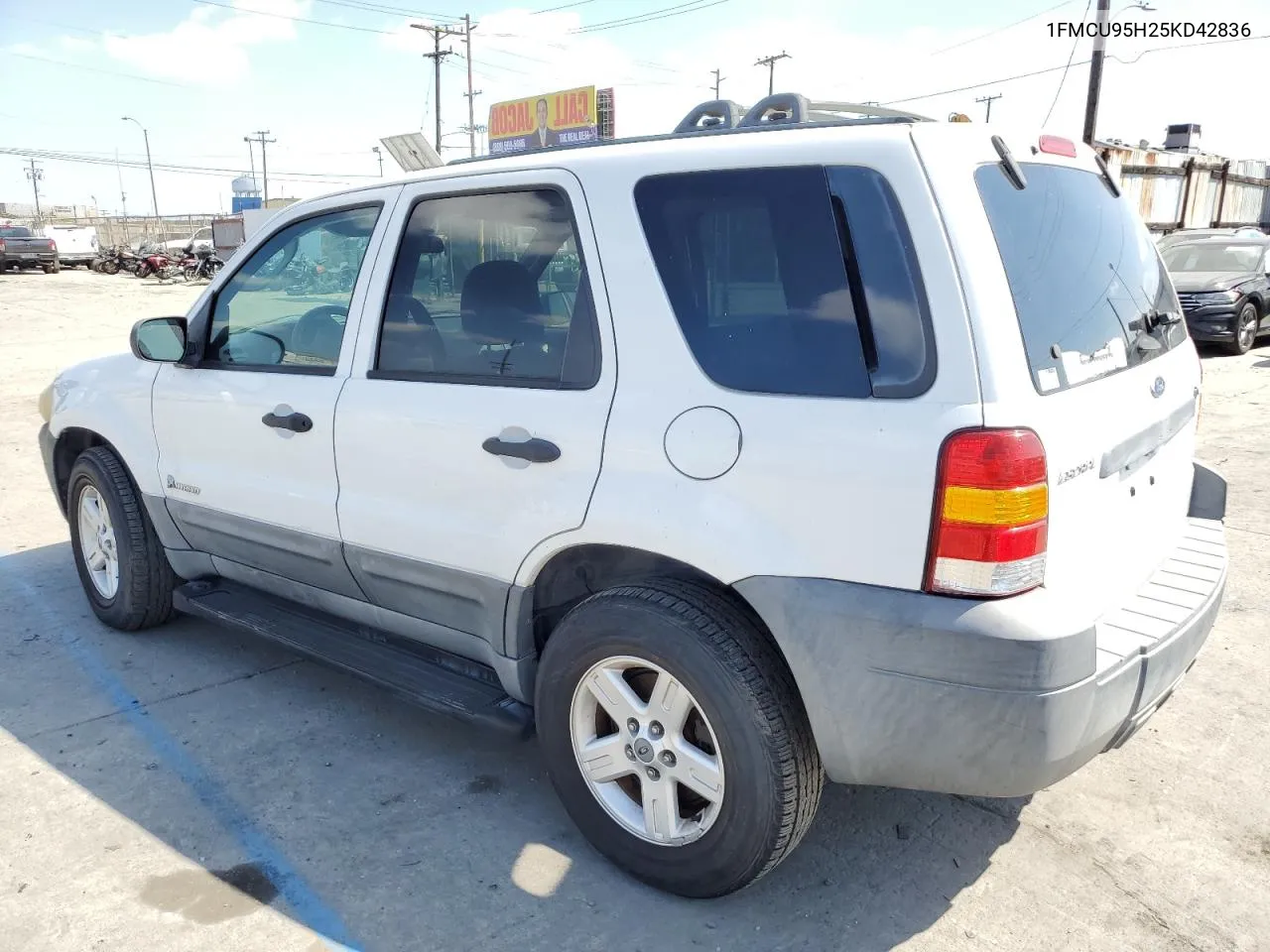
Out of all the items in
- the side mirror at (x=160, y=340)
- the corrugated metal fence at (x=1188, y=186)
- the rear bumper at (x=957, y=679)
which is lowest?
the rear bumper at (x=957, y=679)

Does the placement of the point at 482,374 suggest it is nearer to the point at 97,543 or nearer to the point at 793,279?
the point at 793,279

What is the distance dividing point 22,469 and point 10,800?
5486mm

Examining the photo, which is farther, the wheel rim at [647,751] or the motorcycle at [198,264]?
the motorcycle at [198,264]

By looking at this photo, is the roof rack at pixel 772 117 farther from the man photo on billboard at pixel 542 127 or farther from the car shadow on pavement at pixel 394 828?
the man photo on billboard at pixel 542 127

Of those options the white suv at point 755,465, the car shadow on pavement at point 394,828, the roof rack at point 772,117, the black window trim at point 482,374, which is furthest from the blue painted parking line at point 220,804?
the roof rack at point 772,117

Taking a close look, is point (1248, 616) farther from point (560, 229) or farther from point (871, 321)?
point (560, 229)

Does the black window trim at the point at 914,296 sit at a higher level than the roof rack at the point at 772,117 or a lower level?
lower

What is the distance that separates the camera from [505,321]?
288 centimetres

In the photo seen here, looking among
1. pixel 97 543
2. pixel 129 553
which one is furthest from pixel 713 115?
pixel 97 543

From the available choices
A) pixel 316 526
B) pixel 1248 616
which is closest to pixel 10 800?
pixel 316 526

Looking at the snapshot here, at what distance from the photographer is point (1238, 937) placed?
245 centimetres

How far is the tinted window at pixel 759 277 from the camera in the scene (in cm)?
223

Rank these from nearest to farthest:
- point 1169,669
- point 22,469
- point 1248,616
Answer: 1. point 1169,669
2. point 1248,616
3. point 22,469

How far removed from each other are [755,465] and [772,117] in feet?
3.90
